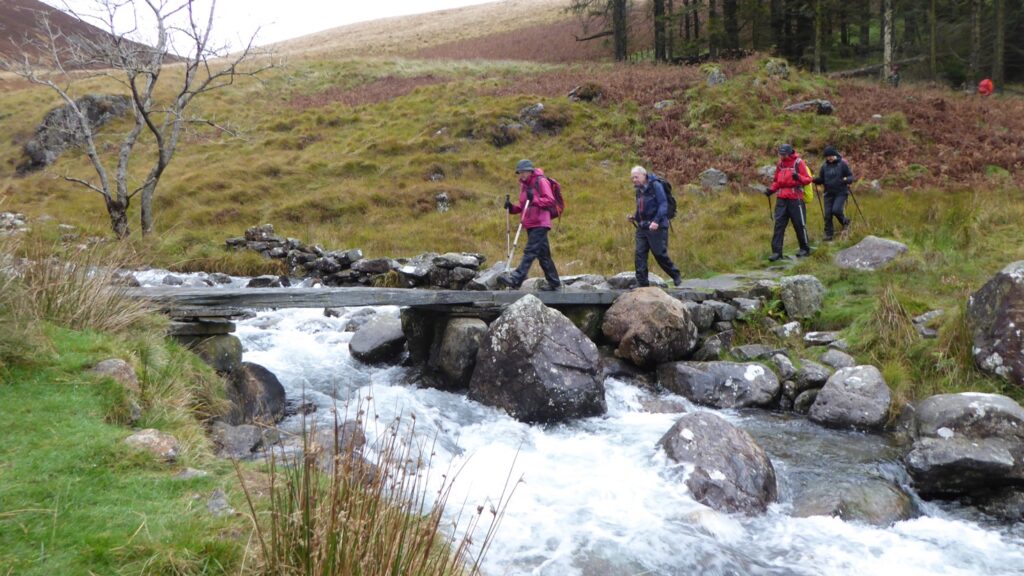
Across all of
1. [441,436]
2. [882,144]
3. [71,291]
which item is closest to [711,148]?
[882,144]

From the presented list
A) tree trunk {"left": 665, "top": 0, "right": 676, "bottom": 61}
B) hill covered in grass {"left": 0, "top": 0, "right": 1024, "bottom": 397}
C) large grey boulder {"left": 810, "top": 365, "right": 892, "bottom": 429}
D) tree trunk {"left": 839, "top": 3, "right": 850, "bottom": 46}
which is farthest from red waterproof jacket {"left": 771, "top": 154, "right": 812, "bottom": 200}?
tree trunk {"left": 839, "top": 3, "right": 850, "bottom": 46}

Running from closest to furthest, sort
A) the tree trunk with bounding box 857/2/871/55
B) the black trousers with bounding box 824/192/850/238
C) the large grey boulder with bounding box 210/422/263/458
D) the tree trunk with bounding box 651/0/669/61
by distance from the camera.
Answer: the large grey boulder with bounding box 210/422/263/458 → the black trousers with bounding box 824/192/850/238 → the tree trunk with bounding box 857/2/871/55 → the tree trunk with bounding box 651/0/669/61

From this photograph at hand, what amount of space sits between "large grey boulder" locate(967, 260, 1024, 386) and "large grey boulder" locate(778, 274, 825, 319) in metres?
2.39

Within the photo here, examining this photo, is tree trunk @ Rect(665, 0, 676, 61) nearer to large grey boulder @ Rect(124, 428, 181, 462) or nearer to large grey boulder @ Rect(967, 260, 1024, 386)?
large grey boulder @ Rect(967, 260, 1024, 386)

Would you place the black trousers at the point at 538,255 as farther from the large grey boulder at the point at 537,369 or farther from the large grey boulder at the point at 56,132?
the large grey boulder at the point at 56,132

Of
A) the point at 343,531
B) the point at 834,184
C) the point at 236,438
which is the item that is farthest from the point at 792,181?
the point at 343,531

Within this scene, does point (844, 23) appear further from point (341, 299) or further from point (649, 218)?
point (341, 299)

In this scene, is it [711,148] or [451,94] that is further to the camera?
[451,94]

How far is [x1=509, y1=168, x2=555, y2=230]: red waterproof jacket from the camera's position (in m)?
10.1

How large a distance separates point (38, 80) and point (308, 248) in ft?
22.7

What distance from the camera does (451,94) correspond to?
95.8 feet

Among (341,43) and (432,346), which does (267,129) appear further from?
(341,43)

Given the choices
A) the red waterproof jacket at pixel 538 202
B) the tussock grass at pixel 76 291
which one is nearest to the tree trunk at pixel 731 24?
the red waterproof jacket at pixel 538 202

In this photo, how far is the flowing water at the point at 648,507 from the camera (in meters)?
4.93
